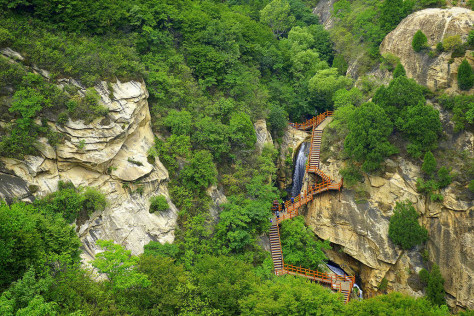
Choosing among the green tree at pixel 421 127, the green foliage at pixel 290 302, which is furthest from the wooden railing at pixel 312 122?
the green foliage at pixel 290 302

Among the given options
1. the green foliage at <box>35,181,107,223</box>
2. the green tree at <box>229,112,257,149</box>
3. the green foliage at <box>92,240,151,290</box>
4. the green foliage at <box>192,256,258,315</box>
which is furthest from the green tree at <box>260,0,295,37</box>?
the green foliage at <box>92,240,151,290</box>

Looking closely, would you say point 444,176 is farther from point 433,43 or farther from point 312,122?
point 312,122

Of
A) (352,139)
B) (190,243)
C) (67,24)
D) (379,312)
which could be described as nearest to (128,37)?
(67,24)

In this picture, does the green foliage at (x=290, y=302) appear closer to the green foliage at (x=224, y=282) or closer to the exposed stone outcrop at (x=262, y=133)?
the green foliage at (x=224, y=282)

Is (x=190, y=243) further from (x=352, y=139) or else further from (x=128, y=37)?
(x=128, y=37)

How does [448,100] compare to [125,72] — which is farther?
[448,100]

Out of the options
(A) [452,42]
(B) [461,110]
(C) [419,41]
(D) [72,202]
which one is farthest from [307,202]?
(D) [72,202]
